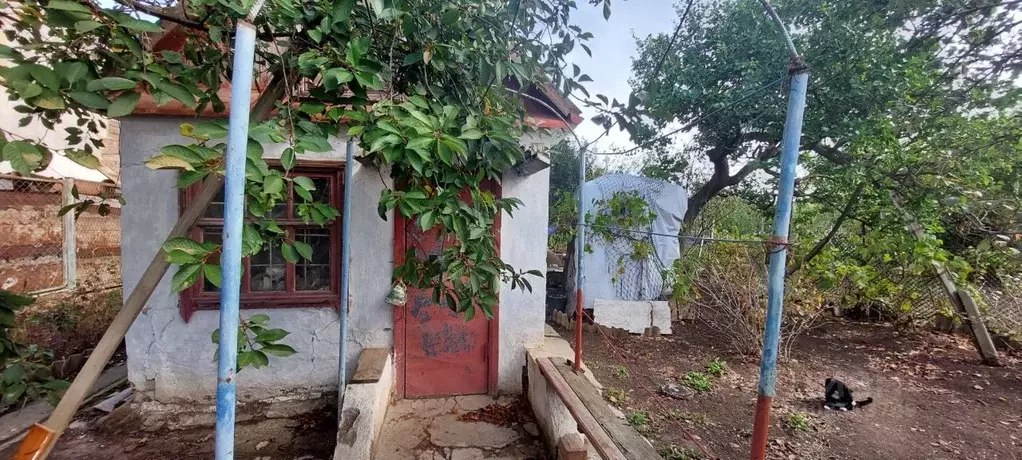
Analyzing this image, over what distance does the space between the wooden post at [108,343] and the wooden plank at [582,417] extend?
2.21m

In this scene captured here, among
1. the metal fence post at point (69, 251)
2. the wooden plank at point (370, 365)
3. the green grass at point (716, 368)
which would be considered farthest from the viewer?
the metal fence post at point (69, 251)

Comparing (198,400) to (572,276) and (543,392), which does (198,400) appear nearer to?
(543,392)

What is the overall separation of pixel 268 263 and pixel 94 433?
177 centimetres

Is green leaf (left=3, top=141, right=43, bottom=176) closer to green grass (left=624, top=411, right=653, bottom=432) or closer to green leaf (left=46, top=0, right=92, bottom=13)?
green leaf (left=46, top=0, right=92, bottom=13)

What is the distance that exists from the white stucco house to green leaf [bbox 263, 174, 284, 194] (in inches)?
80.1

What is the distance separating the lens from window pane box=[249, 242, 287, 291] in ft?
11.7

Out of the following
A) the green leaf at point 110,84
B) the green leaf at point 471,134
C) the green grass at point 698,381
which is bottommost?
the green grass at point 698,381

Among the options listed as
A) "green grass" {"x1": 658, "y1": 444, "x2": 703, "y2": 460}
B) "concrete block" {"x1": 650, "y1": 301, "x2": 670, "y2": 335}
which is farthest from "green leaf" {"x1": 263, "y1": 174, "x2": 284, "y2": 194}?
"concrete block" {"x1": 650, "y1": 301, "x2": 670, "y2": 335}

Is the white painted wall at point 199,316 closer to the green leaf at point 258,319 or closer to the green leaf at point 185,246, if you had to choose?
the green leaf at point 258,319

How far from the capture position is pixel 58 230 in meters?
5.76

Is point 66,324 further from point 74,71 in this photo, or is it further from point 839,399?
point 839,399

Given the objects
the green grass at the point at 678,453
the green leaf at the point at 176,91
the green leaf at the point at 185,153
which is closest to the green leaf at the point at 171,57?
the green leaf at the point at 176,91

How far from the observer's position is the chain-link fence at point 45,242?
521 cm

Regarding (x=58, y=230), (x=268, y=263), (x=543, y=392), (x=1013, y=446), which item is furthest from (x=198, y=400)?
(x=1013, y=446)
